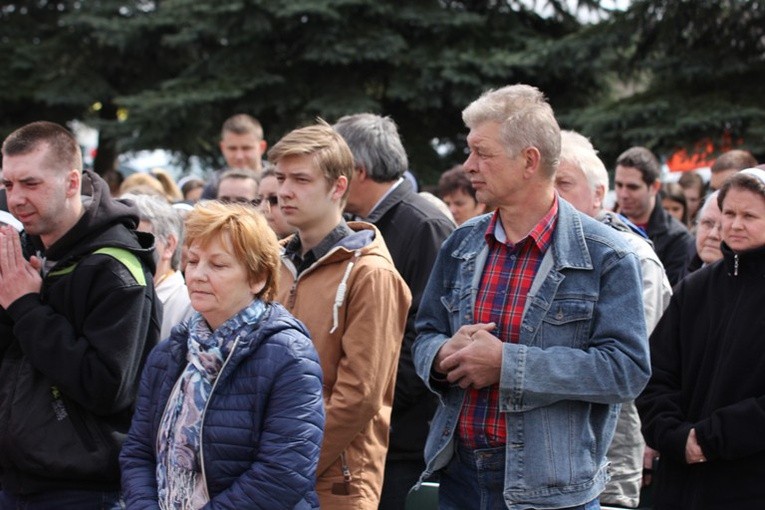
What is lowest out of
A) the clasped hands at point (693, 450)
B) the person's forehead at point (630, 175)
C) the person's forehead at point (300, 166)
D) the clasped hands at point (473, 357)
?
the clasped hands at point (693, 450)

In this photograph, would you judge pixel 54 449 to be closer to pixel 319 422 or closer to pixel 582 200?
pixel 319 422

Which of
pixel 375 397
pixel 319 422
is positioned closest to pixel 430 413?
pixel 375 397

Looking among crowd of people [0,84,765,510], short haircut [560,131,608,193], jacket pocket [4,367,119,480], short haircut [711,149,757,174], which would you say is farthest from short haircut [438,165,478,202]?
jacket pocket [4,367,119,480]

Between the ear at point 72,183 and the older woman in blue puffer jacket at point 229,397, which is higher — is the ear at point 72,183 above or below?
above

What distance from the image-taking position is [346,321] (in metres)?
4.02

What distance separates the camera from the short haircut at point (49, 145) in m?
4.21

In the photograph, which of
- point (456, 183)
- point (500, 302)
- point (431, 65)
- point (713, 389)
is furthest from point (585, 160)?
point (431, 65)

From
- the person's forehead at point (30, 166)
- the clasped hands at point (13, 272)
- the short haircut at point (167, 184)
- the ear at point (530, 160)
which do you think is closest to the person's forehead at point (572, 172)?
the ear at point (530, 160)

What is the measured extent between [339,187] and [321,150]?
18cm

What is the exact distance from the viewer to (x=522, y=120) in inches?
138

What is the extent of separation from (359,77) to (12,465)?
11.4m

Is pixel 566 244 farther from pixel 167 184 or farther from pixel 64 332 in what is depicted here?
pixel 167 184

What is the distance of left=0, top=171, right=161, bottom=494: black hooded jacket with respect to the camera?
3896mm

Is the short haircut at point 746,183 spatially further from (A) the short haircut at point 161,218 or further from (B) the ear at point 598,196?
(A) the short haircut at point 161,218
